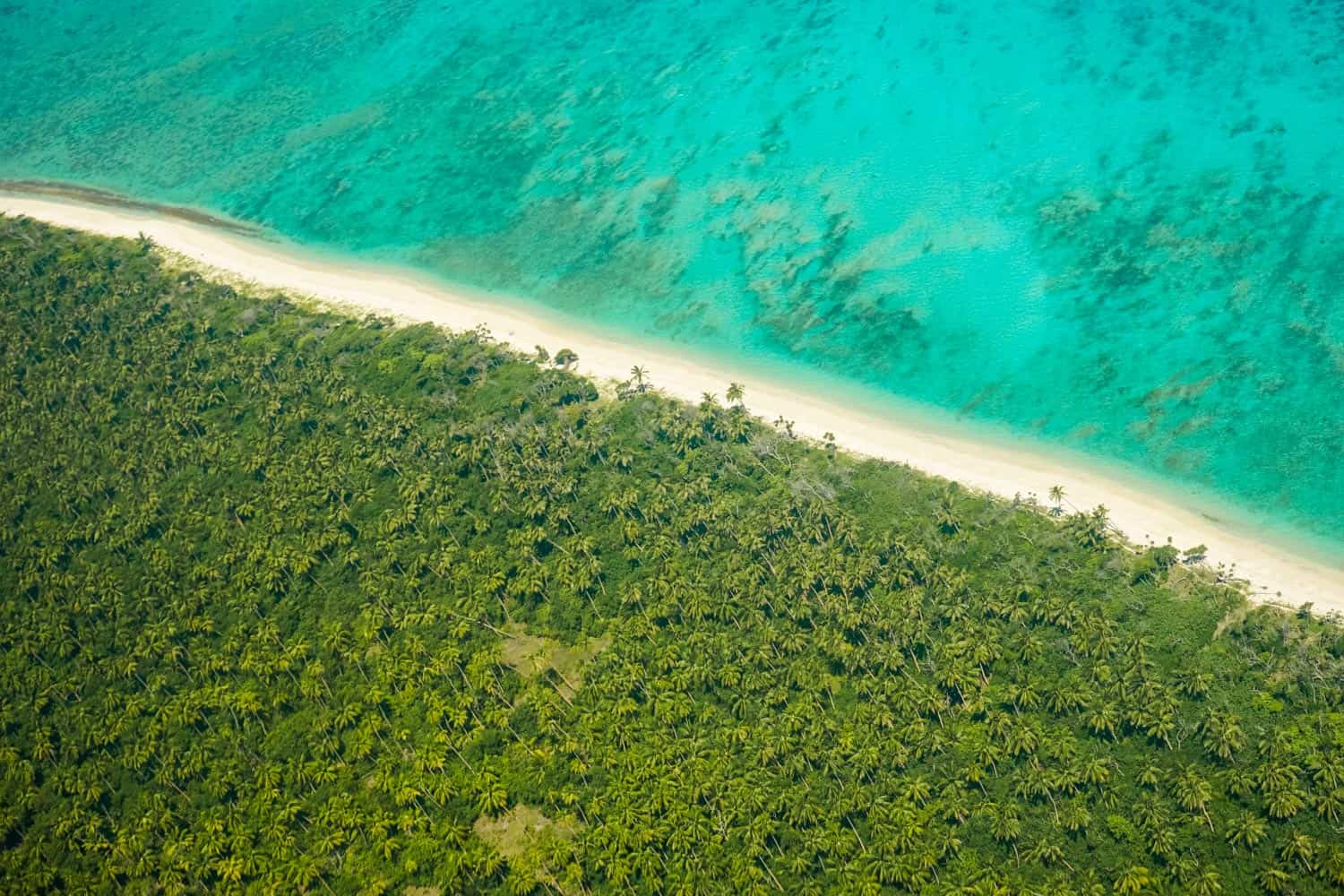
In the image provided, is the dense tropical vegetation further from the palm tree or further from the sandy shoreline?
the sandy shoreline

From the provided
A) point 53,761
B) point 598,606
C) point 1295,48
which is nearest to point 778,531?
point 598,606

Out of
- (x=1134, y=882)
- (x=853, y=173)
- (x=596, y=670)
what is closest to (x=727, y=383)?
(x=596, y=670)

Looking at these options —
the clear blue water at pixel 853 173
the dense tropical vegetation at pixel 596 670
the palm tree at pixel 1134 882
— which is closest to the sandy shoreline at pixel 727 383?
the dense tropical vegetation at pixel 596 670

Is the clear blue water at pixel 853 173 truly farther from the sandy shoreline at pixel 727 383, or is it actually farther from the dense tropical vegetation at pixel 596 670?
the dense tropical vegetation at pixel 596 670

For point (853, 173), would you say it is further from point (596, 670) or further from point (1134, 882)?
point (1134, 882)

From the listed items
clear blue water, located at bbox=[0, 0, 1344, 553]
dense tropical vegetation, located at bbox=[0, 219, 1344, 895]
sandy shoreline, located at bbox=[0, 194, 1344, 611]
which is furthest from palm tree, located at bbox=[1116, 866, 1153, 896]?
clear blue water, located at bbox=[0, 0, 1344, 553]

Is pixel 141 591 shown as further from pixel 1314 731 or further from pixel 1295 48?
pixel 1295 48
